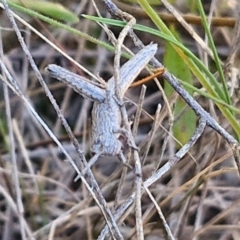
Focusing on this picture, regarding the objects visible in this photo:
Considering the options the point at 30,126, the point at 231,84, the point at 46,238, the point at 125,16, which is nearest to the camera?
the point at 125,16

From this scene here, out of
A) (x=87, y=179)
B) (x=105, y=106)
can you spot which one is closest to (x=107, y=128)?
(x=105, y=106)

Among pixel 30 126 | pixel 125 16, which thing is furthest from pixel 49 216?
pixel 125 16

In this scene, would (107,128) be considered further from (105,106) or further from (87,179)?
(87,179)

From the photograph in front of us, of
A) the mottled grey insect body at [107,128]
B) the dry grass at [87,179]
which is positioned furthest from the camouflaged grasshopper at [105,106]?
the dry grass at [87,179]

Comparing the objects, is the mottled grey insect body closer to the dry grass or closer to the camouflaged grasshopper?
the camouflaged grasshopper

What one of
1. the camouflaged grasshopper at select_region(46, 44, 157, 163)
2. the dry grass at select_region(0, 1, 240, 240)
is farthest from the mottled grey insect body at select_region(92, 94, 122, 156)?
the dry grass at select_region(0, 1, 240, 240)

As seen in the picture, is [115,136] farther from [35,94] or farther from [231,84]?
[35,94]

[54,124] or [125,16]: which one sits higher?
[125,16]

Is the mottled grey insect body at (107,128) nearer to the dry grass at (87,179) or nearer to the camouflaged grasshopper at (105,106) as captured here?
the camouflaged grasshopper at (105,106)

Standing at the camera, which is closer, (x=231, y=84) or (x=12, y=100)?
(x=231, y=84)
